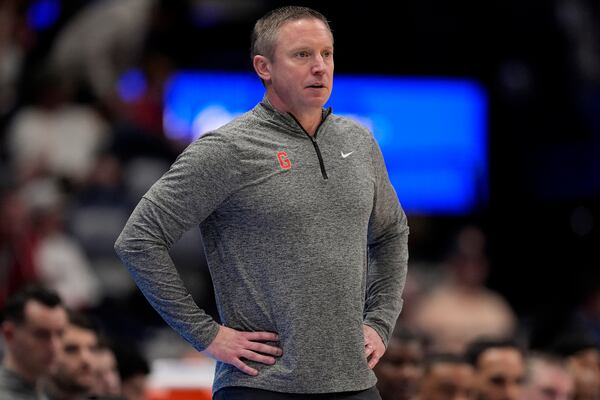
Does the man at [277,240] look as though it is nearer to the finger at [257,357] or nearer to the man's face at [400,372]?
the finger at [257,357]

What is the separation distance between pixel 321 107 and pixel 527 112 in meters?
8.41

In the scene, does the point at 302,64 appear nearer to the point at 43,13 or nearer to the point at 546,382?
the point at 546,382

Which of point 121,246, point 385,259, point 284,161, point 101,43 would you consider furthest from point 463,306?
point 121,246

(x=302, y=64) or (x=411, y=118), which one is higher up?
(x=302, y=64)

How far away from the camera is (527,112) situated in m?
12.1

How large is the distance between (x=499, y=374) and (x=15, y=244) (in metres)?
3.27

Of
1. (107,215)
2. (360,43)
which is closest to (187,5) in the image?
(360,43)

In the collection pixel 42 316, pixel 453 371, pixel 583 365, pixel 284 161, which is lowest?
pixel 583 365

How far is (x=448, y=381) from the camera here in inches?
276

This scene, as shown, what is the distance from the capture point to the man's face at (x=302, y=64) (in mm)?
3865

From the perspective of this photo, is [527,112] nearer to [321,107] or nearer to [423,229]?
[423,229]

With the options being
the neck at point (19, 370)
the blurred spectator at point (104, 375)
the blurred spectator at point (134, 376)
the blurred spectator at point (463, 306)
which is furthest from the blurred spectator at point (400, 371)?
the blurred spectator at point (463, 306)

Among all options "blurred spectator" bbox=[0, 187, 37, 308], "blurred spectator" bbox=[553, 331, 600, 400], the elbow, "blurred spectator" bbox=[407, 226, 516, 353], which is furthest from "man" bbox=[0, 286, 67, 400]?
"blurred spectator" bbox=[407, 226, 516, 353]

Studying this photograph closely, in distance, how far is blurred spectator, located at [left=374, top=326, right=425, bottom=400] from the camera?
6.93m
